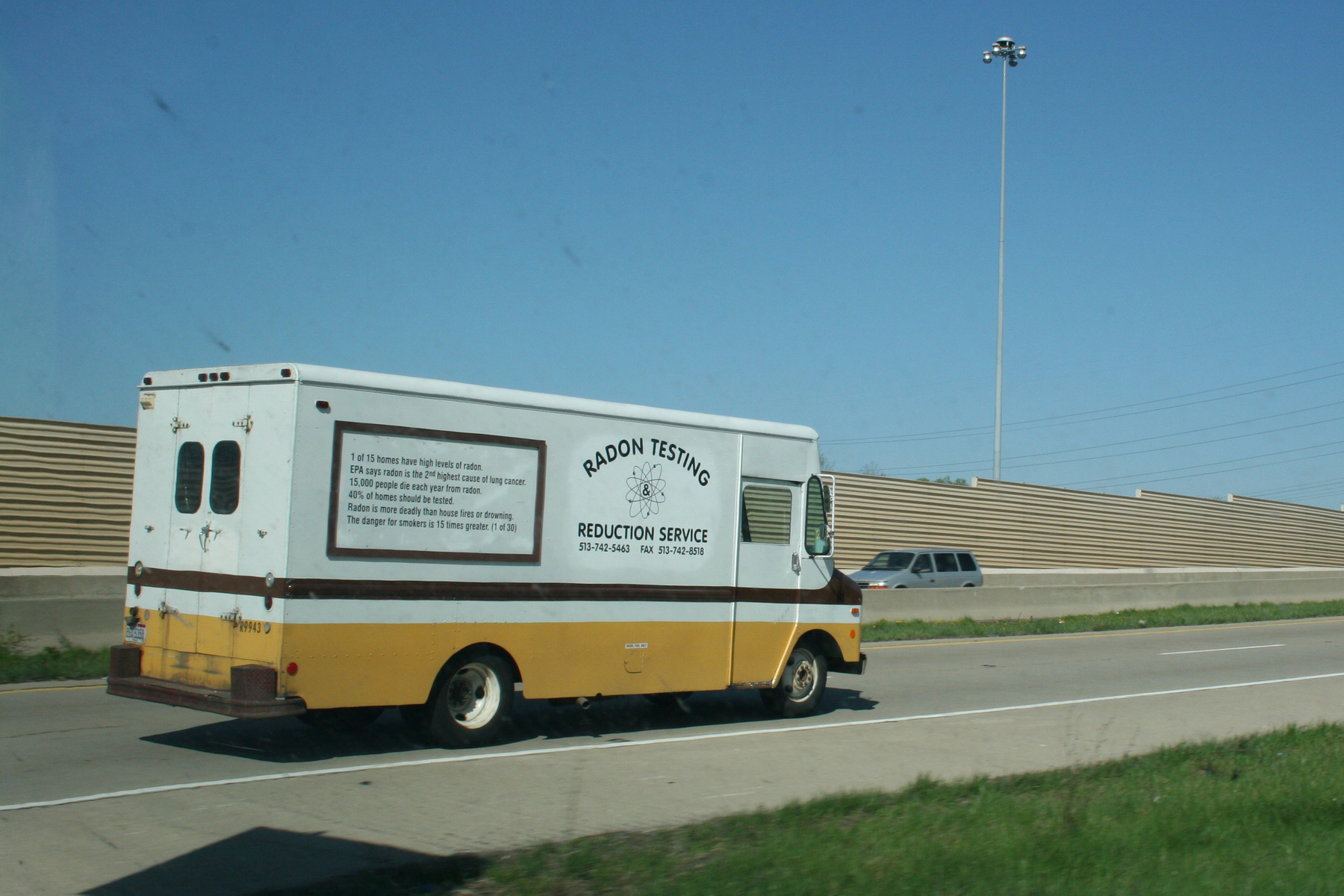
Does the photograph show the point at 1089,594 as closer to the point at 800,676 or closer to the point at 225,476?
the point at 800,676

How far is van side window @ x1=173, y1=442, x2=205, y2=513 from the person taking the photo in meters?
9.41

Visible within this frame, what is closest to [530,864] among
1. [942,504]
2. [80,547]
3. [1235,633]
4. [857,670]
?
[857,670]

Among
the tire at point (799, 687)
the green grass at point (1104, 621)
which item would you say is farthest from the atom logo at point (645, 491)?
the green grass at point (1104, 621)

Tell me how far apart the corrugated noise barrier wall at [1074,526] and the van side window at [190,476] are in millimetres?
24039

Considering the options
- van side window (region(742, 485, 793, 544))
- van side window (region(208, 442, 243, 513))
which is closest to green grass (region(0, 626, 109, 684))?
van side window (region(208, 442, 243, 513))

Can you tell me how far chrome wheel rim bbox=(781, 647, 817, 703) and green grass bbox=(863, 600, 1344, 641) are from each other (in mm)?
9317

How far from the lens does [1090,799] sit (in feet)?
25.8

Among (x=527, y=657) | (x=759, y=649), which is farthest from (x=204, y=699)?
(x=759, y=649)

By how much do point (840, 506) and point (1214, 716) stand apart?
1980cm

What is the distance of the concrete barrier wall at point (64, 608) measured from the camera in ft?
46.6

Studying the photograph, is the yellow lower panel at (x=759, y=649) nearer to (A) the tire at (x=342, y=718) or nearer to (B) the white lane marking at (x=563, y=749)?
(B) the white lane marking at (x=563, y=749)

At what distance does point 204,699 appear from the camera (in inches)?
348

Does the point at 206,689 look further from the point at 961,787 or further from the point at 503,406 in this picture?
the point at 961,787

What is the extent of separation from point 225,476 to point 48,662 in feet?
20.1
